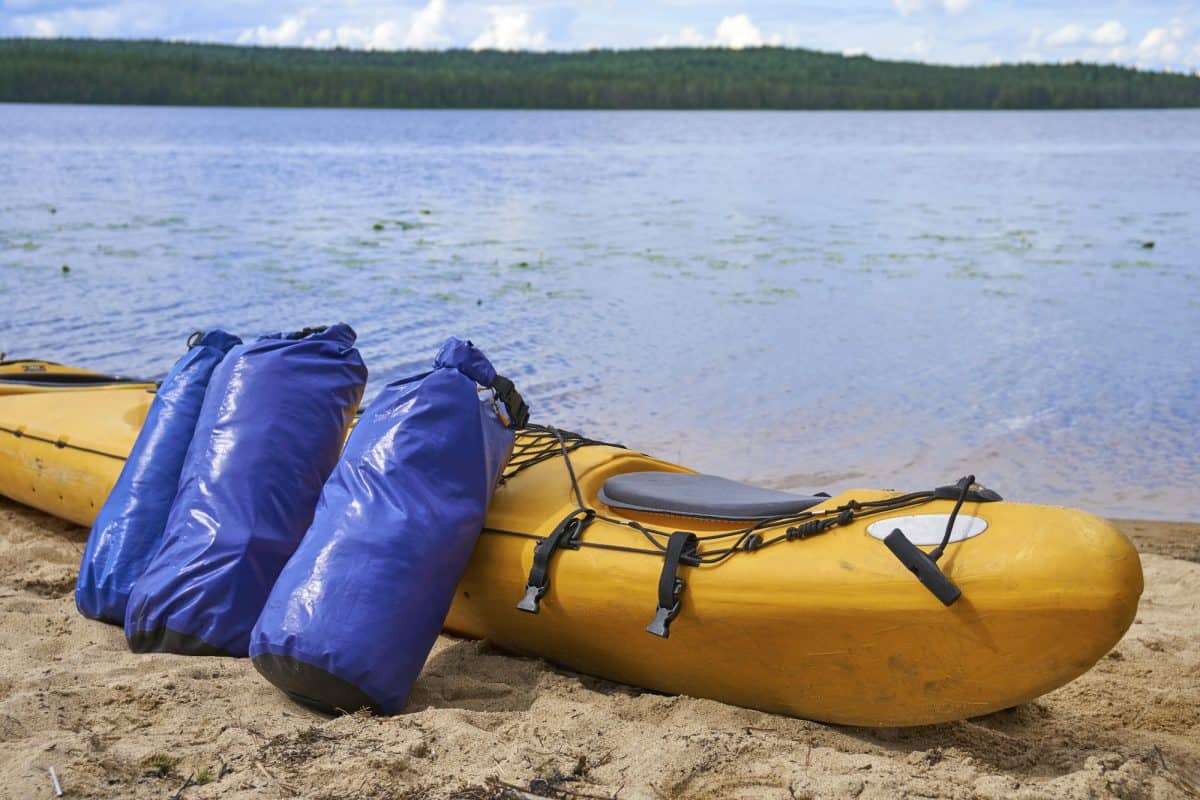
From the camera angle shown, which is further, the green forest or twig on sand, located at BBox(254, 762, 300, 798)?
the green forest

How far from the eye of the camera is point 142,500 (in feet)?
13.9

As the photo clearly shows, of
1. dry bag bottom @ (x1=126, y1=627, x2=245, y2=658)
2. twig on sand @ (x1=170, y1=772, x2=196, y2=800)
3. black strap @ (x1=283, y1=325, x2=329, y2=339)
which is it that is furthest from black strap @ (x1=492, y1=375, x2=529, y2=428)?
twig on sand @ (x1=170, y1=772, x2=196, y2=800)

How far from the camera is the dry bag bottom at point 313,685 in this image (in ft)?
10.8

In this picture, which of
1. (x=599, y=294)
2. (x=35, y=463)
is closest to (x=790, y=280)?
(x=599, y=294)

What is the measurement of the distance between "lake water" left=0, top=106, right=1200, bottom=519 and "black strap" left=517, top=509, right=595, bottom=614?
10.6 ft

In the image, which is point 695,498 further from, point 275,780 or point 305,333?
point 275,780

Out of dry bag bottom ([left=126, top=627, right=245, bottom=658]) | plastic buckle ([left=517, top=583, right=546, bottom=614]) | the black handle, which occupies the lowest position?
dry bag bottom ([left=126, top=627, right=245, bottom=658])

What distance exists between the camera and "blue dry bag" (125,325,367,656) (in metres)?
3.76

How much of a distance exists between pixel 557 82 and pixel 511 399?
3003 inches

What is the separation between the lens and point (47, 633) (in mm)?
4031

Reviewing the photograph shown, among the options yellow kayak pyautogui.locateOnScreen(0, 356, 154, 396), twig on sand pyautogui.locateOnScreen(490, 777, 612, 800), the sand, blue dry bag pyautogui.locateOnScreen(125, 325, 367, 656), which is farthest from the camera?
yellow kayak pyautogui.locateOnScreen(0, 356, 154, 396)

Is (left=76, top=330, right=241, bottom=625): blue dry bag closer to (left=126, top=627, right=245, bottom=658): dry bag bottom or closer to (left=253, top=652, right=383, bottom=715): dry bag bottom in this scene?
(left=126, top=627, right=245, bottom=658): dry bag bottom

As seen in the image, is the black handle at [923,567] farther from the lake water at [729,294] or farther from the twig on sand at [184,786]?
the lake water at [729,294]

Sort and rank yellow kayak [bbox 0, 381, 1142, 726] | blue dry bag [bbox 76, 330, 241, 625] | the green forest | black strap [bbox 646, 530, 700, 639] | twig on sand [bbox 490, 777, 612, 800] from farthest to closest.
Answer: the green forest → blue dry bag [bbox 76, 330, 241, 625] → black strap [bbox 646, 530, 700, 639] → yellow kayak [bbox 0, 381, 1142, 726] → twig on sand [bbox 490, 777, 612, 800]
